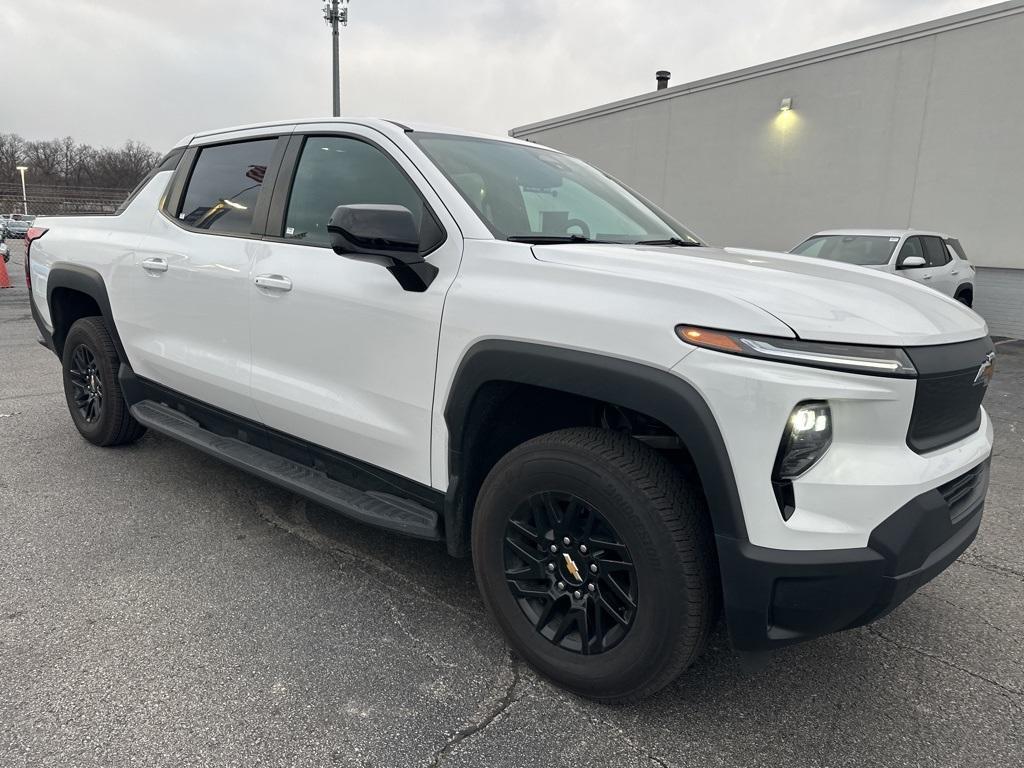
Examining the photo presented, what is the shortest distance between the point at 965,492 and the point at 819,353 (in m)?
0.79

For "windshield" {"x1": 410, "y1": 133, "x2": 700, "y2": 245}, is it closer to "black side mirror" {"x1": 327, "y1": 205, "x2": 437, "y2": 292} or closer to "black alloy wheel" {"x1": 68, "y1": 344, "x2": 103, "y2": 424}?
"black side mirror" {"x1": 327, "y1": 205, "x2": 437, "y2": 292}

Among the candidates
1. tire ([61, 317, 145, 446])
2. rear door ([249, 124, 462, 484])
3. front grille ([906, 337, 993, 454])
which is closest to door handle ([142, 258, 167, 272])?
tire ([61, 317, 145, 446])

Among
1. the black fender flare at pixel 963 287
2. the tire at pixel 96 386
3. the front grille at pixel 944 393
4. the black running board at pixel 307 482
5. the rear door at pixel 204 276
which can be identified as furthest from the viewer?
the black fender flare at pixel 963 287

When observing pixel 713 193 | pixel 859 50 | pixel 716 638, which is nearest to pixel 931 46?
pixel 859 50

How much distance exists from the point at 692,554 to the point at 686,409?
40 centimetres

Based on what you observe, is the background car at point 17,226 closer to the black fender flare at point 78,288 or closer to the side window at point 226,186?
the black fender flare at point 78,288

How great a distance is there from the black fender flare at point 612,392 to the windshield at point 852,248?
27.2 ft

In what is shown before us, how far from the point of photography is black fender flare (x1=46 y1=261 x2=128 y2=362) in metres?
4.02

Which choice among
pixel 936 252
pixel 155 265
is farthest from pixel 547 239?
pixel 936 252

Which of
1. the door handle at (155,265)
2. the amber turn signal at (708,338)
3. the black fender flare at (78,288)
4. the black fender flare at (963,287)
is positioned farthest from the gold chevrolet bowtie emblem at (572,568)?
the black fender flare at (963,287)

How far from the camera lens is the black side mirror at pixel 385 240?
2.23 m

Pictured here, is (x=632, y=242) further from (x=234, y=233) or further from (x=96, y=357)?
(x=96, y=357)

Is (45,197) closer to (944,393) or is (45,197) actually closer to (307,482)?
(307,482)

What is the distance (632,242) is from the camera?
111 inches
